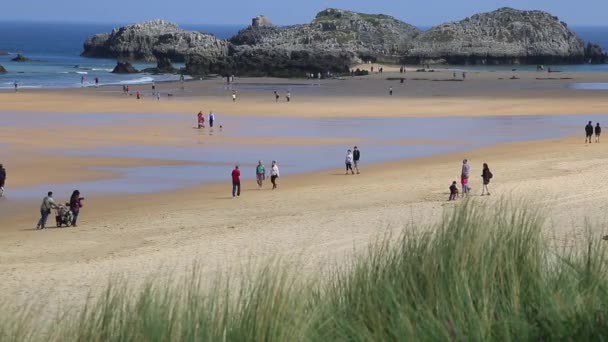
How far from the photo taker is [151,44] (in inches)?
4500

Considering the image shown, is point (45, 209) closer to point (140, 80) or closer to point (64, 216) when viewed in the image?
point (64, 216)

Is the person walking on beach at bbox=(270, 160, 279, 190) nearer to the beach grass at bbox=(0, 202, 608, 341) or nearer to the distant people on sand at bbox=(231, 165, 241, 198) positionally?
the distant people on sand at bbox=(231, 165, 241, 198)

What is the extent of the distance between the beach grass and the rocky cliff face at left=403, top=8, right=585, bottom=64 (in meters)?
94.1

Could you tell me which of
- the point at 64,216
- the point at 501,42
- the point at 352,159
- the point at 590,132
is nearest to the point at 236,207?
the point at 64,216

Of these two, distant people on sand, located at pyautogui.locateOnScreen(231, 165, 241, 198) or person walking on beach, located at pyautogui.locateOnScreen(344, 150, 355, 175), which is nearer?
distant people on sand, located at pyautogui.locateOnScreen(231, 165, 241, 198)

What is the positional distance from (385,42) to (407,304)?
106782 millimetres

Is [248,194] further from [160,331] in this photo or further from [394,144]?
[160,331]

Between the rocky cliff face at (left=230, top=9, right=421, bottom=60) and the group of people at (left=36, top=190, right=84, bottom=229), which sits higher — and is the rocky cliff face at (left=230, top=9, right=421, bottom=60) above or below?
above

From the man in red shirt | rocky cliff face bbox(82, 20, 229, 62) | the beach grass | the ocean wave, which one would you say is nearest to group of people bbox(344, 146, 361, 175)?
the man in red shirt

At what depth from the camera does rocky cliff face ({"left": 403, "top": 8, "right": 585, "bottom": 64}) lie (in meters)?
102

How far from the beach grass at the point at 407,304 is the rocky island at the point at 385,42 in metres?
81.3

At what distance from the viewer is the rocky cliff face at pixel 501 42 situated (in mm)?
102312

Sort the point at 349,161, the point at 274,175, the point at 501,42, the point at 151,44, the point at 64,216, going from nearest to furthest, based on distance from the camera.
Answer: the point at 64,216 → the point at 274,175 → the point at 349,161 → the point at 501,42 → the point at 151,44

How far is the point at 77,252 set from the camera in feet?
52.0
